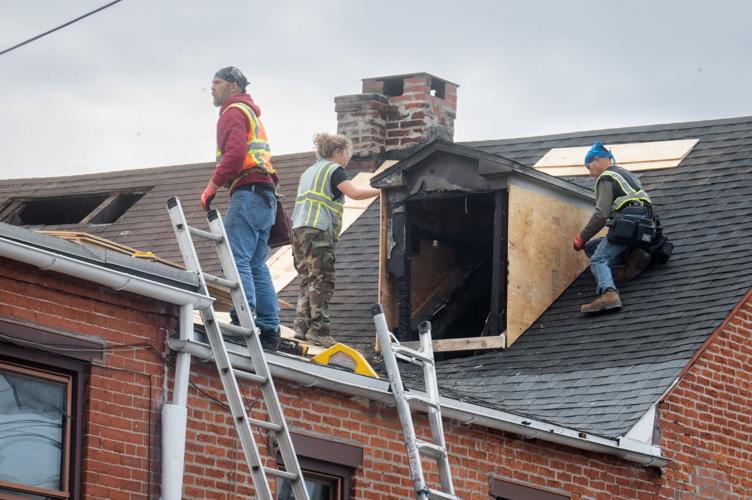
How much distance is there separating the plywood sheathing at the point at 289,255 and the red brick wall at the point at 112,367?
6095 mm

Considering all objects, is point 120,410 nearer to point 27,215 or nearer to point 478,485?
point 478,485

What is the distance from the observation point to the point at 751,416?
14633 millimetres

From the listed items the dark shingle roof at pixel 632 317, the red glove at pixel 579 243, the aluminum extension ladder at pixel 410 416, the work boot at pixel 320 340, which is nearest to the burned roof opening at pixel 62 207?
the dark shingle roof at pixel 632 317

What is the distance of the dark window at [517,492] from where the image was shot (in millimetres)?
12258

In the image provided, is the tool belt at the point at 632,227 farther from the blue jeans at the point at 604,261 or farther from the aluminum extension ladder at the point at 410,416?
the aluminum extension ladder at the point at 410,416

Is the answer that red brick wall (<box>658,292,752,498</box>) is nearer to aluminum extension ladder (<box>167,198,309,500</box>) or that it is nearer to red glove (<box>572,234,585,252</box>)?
red glove (<box>572,234,585,252</box>)

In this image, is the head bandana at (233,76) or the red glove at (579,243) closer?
the head bandana at (233,76)

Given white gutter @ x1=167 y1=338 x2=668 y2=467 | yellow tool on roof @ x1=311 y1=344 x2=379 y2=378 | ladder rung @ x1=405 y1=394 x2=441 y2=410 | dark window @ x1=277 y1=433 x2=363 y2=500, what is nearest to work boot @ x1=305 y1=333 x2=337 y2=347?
yellow tool on roof @ x1=311 y1=344 x2=379 y2=378

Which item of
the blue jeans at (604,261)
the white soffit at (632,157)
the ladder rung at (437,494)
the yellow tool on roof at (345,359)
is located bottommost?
the ladder rung at (437,494)

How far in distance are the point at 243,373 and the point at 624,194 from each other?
6986 mm

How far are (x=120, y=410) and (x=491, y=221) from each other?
7889 mm

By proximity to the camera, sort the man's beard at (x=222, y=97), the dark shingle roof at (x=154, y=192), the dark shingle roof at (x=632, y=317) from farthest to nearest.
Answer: the dark shingle roof at (x=154, y=192) < the dark shingle roof at (x=632, y=317) < the man's beard at (x=222, y=97)

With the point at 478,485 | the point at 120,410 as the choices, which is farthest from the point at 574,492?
the point at 120,410

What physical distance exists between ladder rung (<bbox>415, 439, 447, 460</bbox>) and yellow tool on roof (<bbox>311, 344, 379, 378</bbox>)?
124cm
